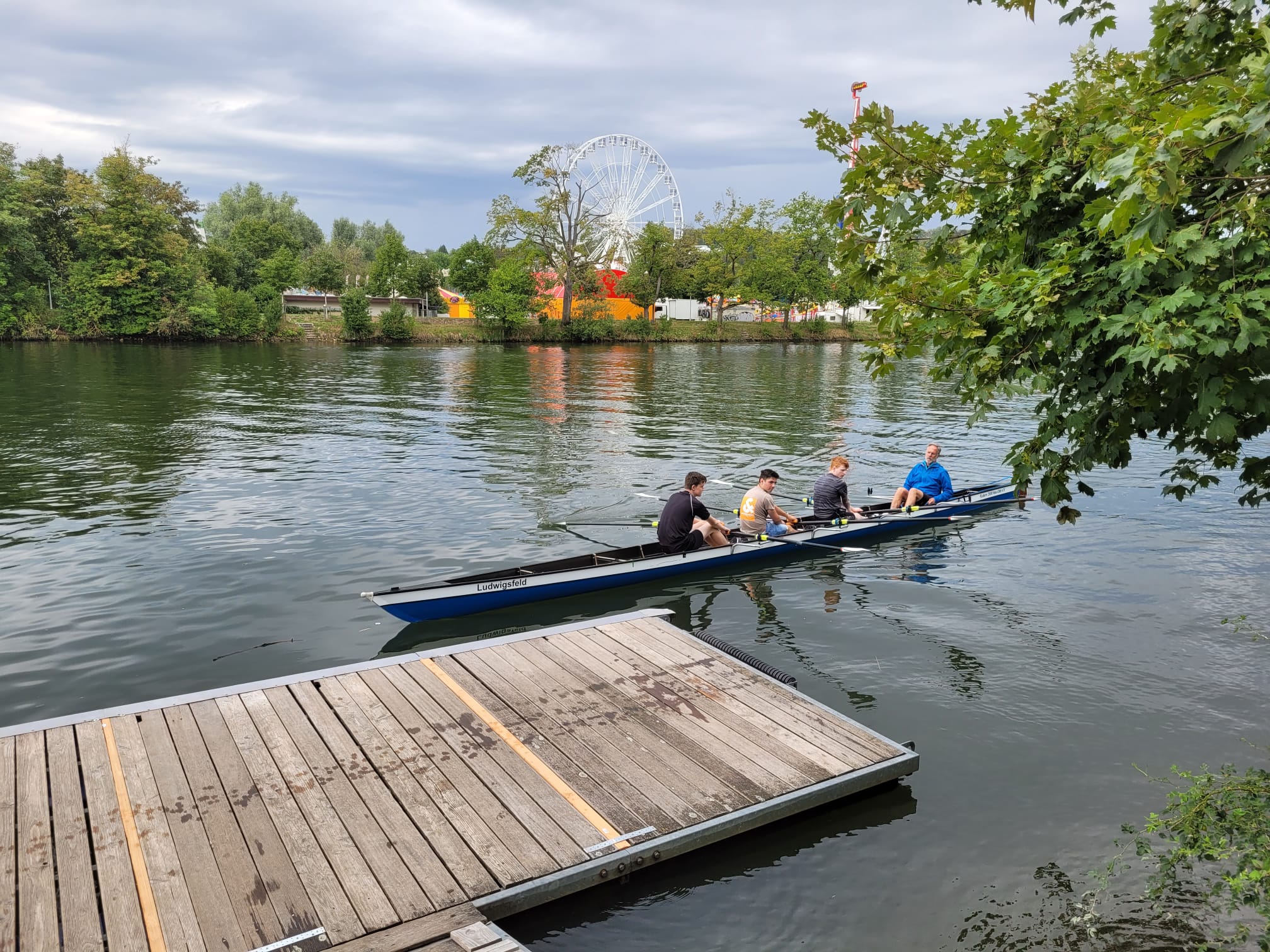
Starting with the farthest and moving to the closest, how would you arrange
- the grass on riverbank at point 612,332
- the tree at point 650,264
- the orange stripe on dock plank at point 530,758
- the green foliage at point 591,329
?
the tree at point 650,264
the green foliage at point 591,329
the grass on riverbank at point 612,332
the orange stripe on dock plank at point 530,758

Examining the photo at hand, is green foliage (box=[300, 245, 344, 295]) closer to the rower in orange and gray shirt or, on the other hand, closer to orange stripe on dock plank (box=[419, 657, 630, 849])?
the rower in orange and gray shirt

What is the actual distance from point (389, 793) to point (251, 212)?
4909 inches

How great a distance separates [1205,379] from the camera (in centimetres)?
480

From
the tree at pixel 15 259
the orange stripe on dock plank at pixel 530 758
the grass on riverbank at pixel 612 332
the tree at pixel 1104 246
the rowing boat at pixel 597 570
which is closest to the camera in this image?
the tree at pixel 1104 246

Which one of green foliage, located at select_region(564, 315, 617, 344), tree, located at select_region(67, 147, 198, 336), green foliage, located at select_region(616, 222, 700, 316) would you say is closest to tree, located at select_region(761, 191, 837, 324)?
green foliage, located at select_region(616, 222, 700, 316)

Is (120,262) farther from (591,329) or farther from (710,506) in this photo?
(710,506)

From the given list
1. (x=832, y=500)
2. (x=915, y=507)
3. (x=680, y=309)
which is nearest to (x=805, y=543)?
(x=832, y=500)

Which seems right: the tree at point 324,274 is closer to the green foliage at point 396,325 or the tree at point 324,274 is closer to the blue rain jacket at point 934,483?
the green foliage at point 396,325

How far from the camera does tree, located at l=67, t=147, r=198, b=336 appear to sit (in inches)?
2702

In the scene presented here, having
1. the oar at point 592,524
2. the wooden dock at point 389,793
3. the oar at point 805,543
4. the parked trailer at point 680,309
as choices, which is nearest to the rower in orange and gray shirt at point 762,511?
the oar at point 805,543

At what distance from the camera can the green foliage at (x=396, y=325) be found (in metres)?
75.1

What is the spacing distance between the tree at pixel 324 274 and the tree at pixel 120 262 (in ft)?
66.3

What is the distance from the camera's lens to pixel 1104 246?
529 centimetres

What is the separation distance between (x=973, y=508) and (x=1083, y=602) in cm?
553
